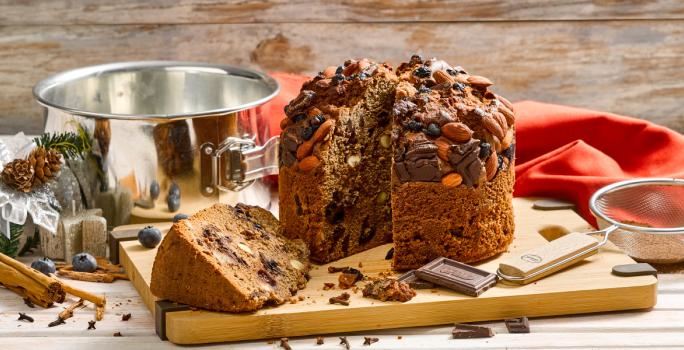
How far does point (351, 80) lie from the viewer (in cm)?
343

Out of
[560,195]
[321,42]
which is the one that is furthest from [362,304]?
[321,42]

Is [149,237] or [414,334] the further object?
[149,237]

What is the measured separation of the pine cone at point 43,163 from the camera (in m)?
3.44

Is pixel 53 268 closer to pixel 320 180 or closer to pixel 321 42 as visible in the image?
pixel 320 180

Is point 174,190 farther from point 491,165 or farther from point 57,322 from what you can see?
point 491,165

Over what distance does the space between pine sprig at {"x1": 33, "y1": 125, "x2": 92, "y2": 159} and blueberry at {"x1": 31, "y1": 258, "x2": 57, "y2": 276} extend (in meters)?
0.41

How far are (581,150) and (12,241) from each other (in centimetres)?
228

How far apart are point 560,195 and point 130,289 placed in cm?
175

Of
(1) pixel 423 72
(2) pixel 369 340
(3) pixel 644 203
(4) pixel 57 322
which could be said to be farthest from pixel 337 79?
(3) pixel 644 203

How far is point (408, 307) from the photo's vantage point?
2969 mm

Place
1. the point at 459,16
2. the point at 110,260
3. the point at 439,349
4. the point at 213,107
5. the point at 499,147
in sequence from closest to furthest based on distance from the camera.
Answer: the point at 439,349
the point at 499,147
the point at 110,260
the point at 213,107
the point at 459,16

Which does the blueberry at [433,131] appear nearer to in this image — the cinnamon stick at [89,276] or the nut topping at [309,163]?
the nut topping at [309,163]

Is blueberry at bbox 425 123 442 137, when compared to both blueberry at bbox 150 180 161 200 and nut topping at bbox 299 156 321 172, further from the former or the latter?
blueberry at bbox 150 180 161 200

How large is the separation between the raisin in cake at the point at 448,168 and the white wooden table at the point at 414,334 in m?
0.37
